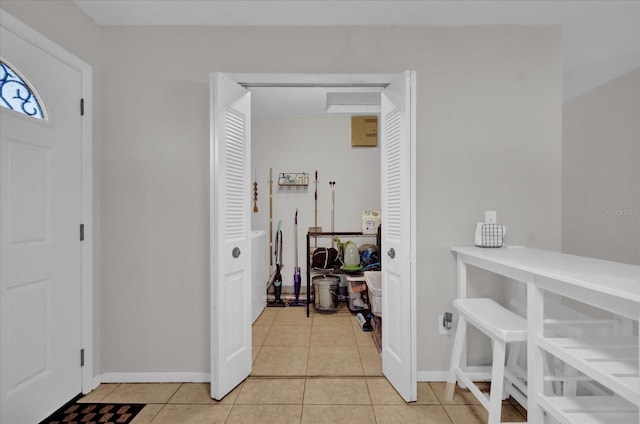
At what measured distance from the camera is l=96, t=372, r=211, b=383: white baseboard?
2193 millimetres

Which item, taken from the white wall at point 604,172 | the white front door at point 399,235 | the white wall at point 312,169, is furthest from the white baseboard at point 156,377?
the white wall at point 604,172

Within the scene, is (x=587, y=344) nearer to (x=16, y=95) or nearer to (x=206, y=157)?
(x=206, y=157)

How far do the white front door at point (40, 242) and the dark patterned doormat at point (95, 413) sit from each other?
2.3 inches

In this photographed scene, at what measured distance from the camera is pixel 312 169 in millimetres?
4484

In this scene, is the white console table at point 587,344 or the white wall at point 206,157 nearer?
the white console table at point 587,344

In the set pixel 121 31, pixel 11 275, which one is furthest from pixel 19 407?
pixel 121 31

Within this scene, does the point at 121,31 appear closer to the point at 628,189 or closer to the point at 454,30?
the point at 454,30

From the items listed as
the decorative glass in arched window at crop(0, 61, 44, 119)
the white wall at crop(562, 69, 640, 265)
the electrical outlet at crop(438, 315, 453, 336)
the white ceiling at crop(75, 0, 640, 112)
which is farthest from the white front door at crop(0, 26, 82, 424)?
the white wall at crop(562, 69, 640, 265)

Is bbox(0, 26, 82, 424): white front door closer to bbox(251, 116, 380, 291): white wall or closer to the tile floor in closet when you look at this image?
the tile floor in closet

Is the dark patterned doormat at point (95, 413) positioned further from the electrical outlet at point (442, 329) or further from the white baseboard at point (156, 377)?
the electrical outlet at point (442, 329)

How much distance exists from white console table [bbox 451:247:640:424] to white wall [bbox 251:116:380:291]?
9.67ft

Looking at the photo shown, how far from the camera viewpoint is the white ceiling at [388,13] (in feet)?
6.54

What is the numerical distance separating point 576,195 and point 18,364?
179 inches

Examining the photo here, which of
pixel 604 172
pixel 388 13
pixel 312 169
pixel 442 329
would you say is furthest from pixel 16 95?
pixel 604 172
